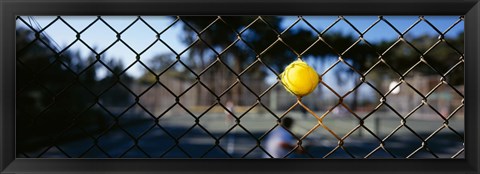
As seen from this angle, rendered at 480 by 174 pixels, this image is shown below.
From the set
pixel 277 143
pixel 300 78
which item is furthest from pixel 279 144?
pixel 300 78

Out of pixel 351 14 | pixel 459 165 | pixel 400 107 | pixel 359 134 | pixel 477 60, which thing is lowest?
pixel 459 165

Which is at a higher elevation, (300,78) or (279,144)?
(279,144)

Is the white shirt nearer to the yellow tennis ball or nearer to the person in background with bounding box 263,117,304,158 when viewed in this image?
the person in background with bounding box 263,117,304,158

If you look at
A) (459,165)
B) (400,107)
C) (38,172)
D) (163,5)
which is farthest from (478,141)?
(400,107)

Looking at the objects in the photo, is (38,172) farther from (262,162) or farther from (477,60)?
(477,60)

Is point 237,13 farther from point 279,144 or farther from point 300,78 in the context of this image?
point 279,144

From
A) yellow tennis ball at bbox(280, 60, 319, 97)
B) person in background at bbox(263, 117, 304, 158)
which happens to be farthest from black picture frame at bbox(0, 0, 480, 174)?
person in background at bbox(263, 117, 304, 158)
